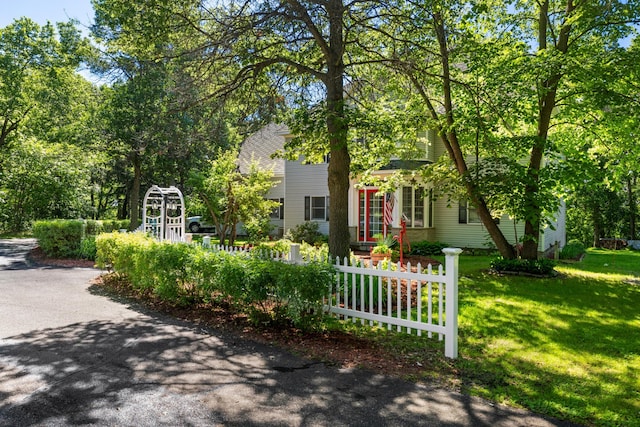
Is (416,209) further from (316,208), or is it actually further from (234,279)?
(234,279)

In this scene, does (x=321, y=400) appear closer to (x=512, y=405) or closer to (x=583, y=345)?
(x=512, y=405)

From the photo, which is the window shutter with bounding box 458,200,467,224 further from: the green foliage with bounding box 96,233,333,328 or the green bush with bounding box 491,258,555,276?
the green foliage with bounding box 96,233,333,328

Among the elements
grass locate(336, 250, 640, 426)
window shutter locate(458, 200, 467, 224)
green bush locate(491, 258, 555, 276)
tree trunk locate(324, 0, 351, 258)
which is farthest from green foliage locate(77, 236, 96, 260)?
window shutter locate(458, 200, 467, 224)

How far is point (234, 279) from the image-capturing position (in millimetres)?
5953

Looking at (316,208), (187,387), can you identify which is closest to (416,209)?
(316,208)

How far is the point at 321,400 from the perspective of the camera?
12.4 feet

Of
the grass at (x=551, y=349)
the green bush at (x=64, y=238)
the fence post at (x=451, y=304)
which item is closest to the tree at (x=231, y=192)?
the green bush at (x=64, y=238)

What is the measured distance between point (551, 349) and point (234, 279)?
4267 mm

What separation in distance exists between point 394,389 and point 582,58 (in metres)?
9.43

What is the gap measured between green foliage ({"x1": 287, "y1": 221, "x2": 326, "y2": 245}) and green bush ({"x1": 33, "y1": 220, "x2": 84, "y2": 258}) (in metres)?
8.24

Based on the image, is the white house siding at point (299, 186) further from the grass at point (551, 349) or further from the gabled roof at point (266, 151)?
the grass at point (551, 349)

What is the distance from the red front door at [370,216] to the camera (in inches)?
711

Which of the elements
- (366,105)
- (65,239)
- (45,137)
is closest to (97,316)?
(366,105)

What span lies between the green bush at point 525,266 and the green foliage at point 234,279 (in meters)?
7.04
